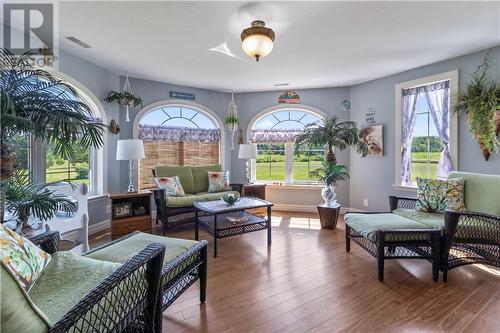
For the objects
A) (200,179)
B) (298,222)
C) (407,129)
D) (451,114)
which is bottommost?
(298,222)

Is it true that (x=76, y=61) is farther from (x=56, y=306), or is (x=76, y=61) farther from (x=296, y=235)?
(x=296, y=235)

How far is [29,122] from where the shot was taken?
1.64 m

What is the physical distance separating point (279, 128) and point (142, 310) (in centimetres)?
439

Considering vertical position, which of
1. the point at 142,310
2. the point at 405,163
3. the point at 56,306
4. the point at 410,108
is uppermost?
the point at 410,108

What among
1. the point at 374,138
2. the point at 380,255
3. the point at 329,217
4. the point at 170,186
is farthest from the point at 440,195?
the point at 170,186

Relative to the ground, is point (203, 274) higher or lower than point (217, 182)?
lower

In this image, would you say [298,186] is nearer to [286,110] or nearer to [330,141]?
[330,141]

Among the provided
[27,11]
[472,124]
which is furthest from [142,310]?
[472,124]

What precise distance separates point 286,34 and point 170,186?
106 inches

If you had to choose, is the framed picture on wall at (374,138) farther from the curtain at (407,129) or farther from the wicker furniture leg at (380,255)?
the wicker furniture leg at (380,255)

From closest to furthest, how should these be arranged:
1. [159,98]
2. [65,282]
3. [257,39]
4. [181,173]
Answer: [65,282], [257,39], [181,173], [159,98]

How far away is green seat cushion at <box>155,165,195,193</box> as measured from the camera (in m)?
4.32

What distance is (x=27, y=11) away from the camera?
7.97 ft

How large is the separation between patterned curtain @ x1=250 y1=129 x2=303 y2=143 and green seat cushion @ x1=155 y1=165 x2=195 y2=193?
1589mm
